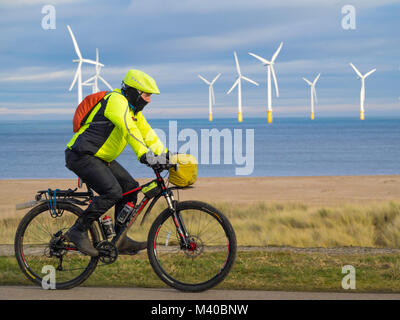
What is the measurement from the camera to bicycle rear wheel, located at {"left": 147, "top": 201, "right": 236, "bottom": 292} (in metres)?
5.86

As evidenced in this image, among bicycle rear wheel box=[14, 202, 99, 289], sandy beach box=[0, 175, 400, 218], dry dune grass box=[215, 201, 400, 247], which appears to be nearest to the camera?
bicycle rear wheel box=[14, 202, 99, 289]

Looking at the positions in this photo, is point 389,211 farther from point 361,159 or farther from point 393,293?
point 361,159

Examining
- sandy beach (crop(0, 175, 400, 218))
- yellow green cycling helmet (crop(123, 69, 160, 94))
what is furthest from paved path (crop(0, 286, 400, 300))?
sandy beach (crop(0, 175, 400, 218))

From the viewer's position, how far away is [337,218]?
41.7 feet

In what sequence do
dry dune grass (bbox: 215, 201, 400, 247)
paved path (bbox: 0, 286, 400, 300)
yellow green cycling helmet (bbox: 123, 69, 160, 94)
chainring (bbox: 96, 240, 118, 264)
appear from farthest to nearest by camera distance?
dry dune grass (bbox: 215, 201, 400, 247) < chainring (bbox: 96, 240, 118, 264) < yellow green cycling helmet (bbox: 123, 69, 160, 94) < paved path (bbox: 0, 286, 400, 300)

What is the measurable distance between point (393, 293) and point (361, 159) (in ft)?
171

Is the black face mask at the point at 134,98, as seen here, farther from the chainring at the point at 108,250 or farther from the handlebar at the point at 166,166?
the chainring at the point at 108,250

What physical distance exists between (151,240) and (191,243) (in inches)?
15.9

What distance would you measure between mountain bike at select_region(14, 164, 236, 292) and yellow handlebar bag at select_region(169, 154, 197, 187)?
0.15 metres

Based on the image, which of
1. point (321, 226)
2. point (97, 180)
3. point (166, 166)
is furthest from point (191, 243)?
point (321, 226)

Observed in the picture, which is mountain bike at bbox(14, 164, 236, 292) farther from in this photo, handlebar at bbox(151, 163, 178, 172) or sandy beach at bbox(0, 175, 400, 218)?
sandy beach at bbox(0, 175, 400, 218)

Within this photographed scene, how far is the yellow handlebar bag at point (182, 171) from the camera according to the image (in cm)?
594

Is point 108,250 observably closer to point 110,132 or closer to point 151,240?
point 151,240
